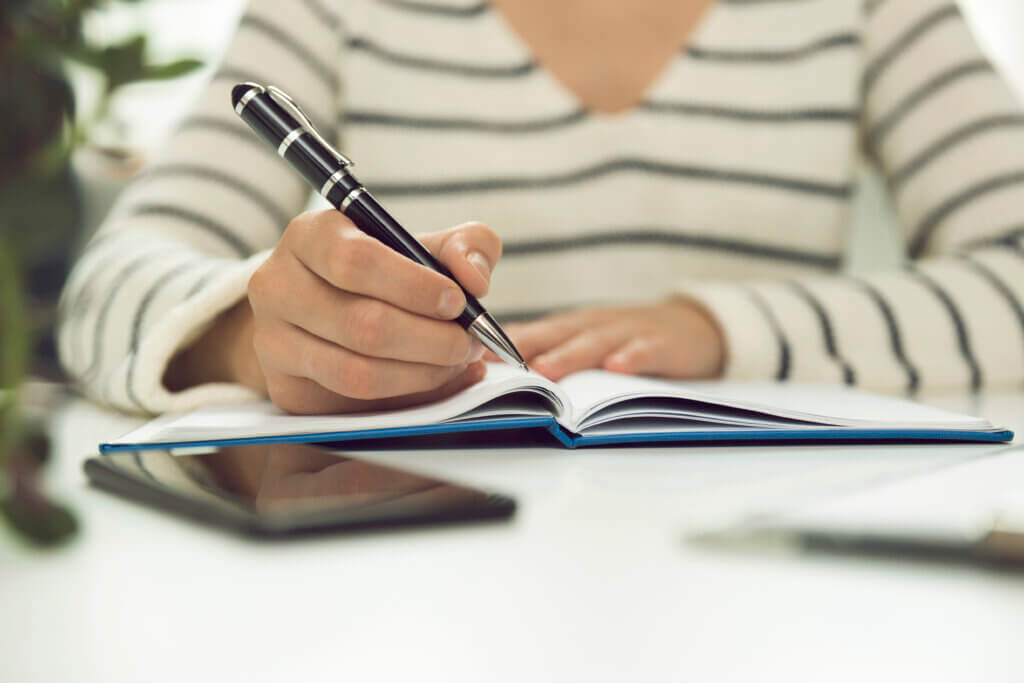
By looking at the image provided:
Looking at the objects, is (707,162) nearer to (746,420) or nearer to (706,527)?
(746,420)

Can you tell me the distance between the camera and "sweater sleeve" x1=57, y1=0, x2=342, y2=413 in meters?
0.49

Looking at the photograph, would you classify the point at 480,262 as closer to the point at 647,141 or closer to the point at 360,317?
the point at 360,317

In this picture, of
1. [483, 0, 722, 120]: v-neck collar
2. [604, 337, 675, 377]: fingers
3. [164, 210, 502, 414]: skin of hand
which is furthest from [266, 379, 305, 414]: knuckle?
[483, 0, 722, 120]: v-neck collar

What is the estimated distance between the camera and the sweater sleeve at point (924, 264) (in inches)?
26.1

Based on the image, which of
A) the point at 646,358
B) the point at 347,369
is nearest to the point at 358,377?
the point at 347,369

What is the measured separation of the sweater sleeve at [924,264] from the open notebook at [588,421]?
240mm

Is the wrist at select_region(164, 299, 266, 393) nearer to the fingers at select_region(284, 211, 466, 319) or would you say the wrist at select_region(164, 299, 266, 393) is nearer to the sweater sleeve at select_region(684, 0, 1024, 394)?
the fingers at select_region(284, 211, 466, 319)

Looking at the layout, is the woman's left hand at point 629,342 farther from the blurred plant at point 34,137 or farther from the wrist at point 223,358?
the blurred plant at point 34,137

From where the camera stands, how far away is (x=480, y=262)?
1.32 ft

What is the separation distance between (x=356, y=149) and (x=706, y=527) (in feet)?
A: 2.45

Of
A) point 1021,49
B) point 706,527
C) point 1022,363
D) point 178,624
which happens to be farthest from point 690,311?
point 1021,49

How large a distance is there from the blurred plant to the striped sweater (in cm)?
41

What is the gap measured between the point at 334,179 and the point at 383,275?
6cm

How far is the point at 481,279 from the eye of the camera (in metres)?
0.40
